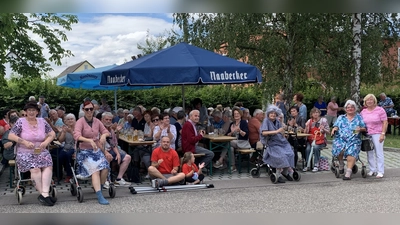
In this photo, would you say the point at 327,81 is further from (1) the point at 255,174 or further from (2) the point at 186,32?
(1) the point at 255,174

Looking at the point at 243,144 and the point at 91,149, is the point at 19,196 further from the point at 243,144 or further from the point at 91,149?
the point at 243,144

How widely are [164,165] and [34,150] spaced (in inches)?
85.3

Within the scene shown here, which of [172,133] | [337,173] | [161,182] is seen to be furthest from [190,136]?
[337,173]

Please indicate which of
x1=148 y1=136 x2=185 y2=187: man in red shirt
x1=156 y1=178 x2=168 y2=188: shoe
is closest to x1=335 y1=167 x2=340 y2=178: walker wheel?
x1=148 y1=136 x2=185 y2=187: man in red shirt

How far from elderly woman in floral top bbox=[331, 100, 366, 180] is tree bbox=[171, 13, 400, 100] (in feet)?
21.3

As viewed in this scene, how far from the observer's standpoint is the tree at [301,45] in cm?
1559

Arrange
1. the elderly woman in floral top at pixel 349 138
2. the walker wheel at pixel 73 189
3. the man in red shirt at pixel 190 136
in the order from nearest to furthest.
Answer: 1. the walker wheel at pixel 73 189
2. the man in red shirt at pixel 190 136
3. the elderly woman in floral top at pixel 349 138

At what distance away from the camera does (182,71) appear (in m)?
8.54

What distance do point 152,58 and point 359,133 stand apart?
425 centimetres

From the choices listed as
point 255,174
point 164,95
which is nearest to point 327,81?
point 164,95

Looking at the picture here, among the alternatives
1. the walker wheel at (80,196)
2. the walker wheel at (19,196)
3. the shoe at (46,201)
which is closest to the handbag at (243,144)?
the walker wheel at (80,196)

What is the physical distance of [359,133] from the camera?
8.88 meters

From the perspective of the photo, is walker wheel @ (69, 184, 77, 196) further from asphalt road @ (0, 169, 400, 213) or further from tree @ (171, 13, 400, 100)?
tree @ (171, 13, 400, 100)

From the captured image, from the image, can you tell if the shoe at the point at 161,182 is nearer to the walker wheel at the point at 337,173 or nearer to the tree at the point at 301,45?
the walker wheel at the point at 337,173
